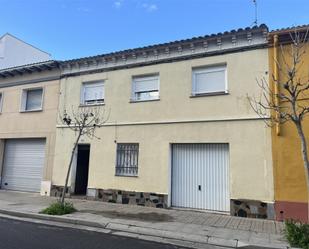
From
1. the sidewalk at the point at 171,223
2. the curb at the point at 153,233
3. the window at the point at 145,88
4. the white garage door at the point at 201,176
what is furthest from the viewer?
the window at the point at 145,88

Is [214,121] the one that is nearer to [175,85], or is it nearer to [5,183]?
[175,85]

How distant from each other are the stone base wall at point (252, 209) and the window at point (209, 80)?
3.94m

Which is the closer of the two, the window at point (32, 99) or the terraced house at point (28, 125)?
the terraced house at point (28, 125)

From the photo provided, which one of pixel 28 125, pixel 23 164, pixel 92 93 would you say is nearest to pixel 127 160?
pixel 92 93

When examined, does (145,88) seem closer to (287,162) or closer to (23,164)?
(287,162)

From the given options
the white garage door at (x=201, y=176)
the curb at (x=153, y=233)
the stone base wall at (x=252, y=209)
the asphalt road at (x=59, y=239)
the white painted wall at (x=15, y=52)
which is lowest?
the asphalt road at (x=59, y=239)

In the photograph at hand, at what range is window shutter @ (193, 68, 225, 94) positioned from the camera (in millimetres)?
11023

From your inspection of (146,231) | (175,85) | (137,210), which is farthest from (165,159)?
(146,231)

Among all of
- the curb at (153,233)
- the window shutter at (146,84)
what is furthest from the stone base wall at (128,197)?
the window shutter at (146,84)

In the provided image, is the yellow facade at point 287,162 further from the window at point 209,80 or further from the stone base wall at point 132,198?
the stone base wall at point 132,198

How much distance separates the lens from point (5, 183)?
15.7m

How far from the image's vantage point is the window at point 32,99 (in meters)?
15.4

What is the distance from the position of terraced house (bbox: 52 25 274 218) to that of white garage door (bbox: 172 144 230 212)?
0.12 feet

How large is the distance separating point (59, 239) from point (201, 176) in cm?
563
